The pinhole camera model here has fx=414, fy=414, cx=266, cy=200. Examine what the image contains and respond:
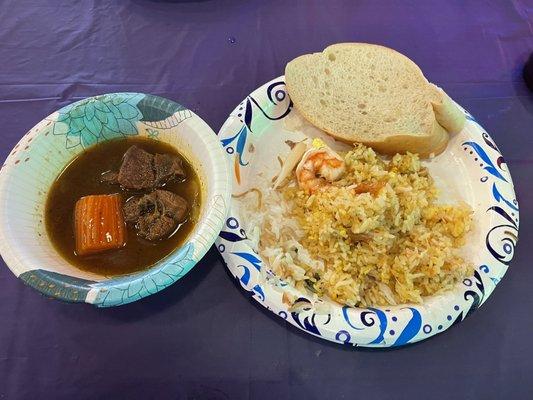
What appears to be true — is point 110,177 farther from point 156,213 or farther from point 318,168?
point 318,168

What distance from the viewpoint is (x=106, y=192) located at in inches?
61.5

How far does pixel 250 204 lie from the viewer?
1783mm

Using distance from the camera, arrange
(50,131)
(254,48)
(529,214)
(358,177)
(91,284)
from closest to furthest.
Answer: (91,284) → (50,131) → (358,177) → (529,214) → (254,48)

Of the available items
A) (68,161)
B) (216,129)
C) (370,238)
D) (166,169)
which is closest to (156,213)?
(166,169)

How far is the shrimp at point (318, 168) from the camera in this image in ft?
5.77

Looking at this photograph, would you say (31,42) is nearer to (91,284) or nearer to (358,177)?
(91,284)

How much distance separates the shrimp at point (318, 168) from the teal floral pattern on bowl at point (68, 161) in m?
0.47

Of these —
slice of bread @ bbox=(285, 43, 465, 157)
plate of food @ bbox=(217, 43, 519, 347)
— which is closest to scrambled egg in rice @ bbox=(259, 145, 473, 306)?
plate of food @ bbox=(217, 43, 519, 347)

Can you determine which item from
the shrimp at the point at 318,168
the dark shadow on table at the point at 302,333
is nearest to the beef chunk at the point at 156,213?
the dark shadow on table at the point at 302,333

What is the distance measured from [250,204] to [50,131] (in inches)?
31.8

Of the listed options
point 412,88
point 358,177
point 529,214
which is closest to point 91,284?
point 358,177

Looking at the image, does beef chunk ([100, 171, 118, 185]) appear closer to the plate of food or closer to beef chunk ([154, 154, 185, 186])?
beef chunk ([154, 154, 185, 186])

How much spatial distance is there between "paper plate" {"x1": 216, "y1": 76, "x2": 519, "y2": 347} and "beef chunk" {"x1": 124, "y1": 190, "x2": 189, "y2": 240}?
200mm

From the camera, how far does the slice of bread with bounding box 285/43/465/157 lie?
1.85 meters
